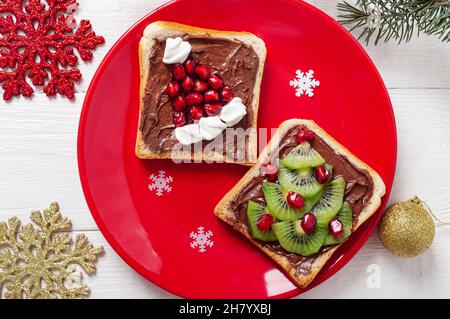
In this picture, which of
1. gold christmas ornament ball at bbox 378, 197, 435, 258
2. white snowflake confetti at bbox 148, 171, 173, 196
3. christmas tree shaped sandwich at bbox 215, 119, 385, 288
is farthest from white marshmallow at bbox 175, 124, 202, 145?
gold christmas ornament ball at bbox 378, 197, 435, 258

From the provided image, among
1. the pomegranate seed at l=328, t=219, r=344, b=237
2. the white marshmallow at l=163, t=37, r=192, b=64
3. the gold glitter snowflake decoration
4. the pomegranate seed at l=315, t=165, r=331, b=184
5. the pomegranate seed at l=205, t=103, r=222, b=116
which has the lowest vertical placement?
the gold glitter snowflake decoration

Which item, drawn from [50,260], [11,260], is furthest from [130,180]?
[11,260]

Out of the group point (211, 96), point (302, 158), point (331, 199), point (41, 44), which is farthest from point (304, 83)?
point (41, 44)

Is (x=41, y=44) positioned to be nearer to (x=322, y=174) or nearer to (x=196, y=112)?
(x=196, y=112)

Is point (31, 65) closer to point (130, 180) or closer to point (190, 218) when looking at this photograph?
point (130, 180)

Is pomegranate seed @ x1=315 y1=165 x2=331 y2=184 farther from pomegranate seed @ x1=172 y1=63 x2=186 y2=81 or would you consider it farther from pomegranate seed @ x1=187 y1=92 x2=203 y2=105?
pomegranate seed @ x1=172 y1=63 x2=186 y2=81

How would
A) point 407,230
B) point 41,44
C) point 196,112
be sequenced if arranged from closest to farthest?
point 407,230 → point 196,112 → point 41,44

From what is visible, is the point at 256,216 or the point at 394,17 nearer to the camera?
the point at 394,17
